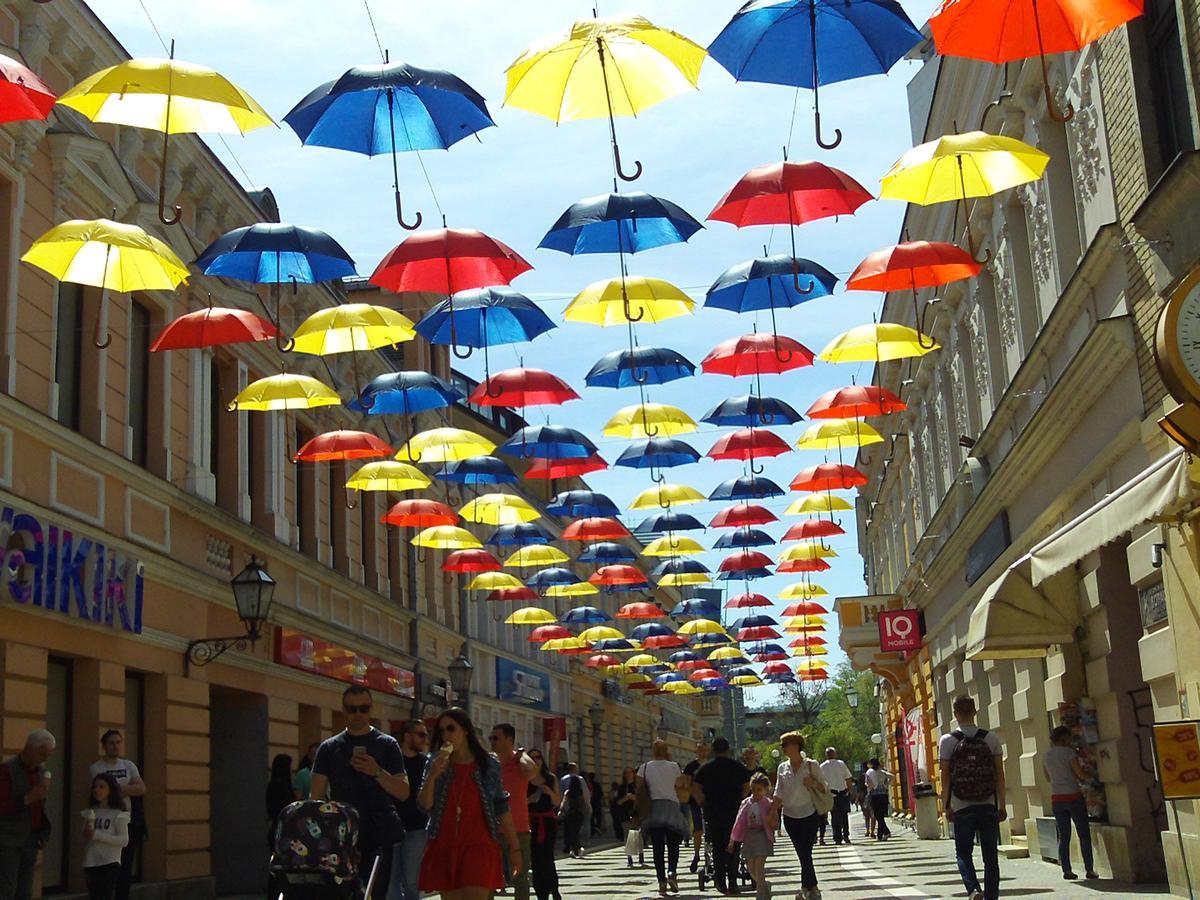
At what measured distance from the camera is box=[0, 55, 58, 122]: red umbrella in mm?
9281

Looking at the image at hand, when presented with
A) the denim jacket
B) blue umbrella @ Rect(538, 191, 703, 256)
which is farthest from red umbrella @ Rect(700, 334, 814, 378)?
the denim jacket

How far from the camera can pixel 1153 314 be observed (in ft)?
41.9

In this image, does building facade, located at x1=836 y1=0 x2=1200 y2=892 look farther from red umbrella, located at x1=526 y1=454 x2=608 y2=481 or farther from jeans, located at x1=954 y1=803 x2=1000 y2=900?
red umbrella, located at x1=526 y1=454 x2=608 y2=481

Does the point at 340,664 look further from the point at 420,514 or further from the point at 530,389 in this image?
the point at 530,389

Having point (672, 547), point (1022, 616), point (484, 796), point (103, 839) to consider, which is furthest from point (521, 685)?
point (484, 796)

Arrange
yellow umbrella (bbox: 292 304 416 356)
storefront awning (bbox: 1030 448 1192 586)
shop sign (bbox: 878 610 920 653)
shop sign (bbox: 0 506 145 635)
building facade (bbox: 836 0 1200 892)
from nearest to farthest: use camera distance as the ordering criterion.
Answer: storefront awning (bbox: 1030 448 1192 586), building facade (bbox: 836 0 1200 892), shop sign (bbox: 0 506 145 635), yellow umbrella (bbox: 292 304 416 356), shop sign (bbox: 878 610 920 653)

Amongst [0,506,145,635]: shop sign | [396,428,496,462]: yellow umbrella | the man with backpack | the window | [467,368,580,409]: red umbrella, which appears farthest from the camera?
[396,428,496,462]: yellow umbrella

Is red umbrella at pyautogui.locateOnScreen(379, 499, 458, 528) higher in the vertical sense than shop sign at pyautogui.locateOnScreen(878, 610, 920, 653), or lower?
higher

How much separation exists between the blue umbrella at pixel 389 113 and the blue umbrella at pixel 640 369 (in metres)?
7.89

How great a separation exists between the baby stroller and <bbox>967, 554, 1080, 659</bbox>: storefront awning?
9.36m

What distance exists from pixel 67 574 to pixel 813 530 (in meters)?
16.6

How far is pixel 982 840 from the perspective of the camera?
12.3m

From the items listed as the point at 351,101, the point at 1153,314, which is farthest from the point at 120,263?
the point at 1153,314

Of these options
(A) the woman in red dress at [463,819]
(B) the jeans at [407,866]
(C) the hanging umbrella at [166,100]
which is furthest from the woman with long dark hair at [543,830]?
(C) the hanging umbrella at [166,100]
